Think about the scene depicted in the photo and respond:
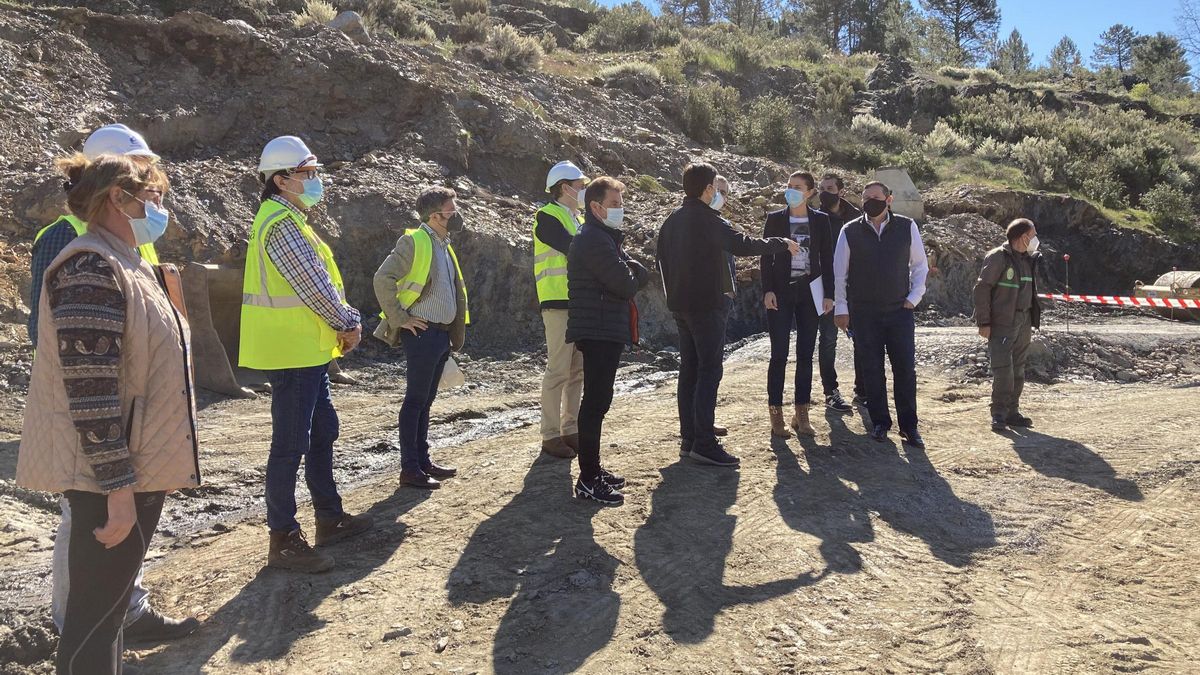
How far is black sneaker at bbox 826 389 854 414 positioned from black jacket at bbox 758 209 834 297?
123cm

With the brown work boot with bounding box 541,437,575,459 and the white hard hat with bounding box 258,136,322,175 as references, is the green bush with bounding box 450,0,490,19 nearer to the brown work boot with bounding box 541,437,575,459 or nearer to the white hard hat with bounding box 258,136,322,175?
the brown work boot with bounding box 541,437,575,459

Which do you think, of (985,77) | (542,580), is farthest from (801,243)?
(985,77)

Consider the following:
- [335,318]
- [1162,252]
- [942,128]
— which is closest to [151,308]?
[335,318]

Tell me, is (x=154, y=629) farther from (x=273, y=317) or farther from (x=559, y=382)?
(x=559, y=382)

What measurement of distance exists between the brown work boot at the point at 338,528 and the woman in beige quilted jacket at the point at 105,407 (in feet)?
6.69

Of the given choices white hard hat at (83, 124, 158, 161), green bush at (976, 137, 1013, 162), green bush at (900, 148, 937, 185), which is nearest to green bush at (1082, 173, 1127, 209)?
green bush at (976, 137, 1013, 162)

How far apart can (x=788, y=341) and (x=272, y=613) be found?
425cm

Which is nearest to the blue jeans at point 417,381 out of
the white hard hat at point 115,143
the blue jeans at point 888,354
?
the white hard hat at point 115,143

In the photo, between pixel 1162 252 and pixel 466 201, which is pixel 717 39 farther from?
pixel 466 201

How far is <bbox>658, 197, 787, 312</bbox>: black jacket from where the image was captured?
5812 mm

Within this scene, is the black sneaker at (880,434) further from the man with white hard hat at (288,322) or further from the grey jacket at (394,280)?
the man with white hard hat at (288,322)

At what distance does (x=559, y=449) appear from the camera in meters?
6.45

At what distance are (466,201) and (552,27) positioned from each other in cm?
1870

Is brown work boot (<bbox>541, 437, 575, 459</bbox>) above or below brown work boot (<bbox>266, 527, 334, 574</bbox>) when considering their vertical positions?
above
